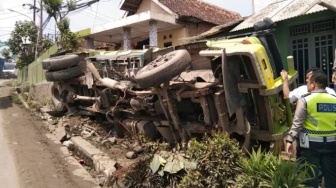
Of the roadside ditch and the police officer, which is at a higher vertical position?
the police officer

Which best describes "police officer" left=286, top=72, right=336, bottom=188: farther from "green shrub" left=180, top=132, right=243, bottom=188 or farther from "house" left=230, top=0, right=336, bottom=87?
"house" left=230, top=0, right=336, bottom=87

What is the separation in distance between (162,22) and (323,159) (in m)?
12.0

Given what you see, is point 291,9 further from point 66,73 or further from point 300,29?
point 66,73

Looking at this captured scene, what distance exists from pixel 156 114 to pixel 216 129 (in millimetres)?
1411

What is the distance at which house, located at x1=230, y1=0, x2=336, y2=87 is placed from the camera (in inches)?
342

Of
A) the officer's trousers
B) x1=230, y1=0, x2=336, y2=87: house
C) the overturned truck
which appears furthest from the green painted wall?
the officer's trousers

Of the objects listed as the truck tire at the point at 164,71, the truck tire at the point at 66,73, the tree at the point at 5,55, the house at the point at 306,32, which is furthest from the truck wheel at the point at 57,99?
the tree at the point at 5,55

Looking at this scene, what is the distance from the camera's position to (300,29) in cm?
969

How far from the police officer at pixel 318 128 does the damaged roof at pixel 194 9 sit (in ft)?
38.6

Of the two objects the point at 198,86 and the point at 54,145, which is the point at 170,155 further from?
the point at 54,145

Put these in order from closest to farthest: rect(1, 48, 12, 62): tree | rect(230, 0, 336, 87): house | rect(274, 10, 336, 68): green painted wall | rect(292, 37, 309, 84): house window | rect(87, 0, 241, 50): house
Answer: rect(230, 0, 336, 87): house → rect(274, 10, 336, 68): green painted wall → rect(292, 37, 309, 84): house window → rect(87, 0, 241, 50): house → rect(1, 48, 12, 62): tree

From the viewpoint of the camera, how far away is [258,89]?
13.8 feet

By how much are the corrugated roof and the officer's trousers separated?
4963 millimetres

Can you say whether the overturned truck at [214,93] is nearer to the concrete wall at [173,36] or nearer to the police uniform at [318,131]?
the police uniform at [318,131]
